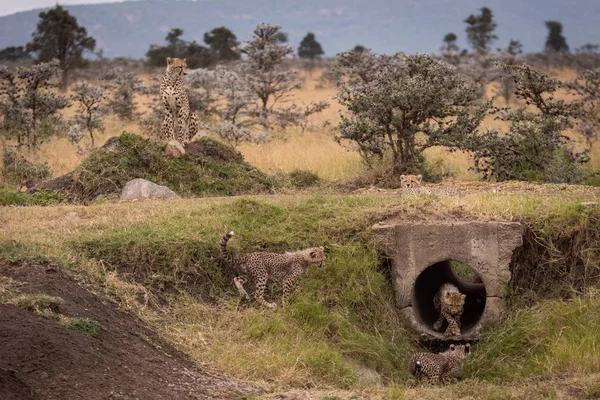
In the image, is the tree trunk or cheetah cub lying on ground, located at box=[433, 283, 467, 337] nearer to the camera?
cheetah cub lying on ground, located at box=[433, 283, 467, 337]

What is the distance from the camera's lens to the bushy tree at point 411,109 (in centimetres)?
1355

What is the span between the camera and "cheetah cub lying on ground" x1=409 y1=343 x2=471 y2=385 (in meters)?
8.70

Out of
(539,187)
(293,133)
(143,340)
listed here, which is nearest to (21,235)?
(143,340)

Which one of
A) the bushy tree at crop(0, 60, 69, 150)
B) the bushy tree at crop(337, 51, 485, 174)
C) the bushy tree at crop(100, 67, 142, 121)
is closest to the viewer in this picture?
the bushy tree at crop(337, 51, 485, 174)

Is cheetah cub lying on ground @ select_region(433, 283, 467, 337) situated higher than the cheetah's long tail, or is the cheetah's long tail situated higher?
the cheetah's long tail

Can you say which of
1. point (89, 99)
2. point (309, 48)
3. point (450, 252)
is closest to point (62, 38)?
point (89, 99)

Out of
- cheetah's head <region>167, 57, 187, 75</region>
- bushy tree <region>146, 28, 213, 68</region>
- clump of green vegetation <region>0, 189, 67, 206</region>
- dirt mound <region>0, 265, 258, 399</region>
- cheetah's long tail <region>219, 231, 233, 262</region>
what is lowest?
dirt mound <region>0, 265, 258, 399</region>

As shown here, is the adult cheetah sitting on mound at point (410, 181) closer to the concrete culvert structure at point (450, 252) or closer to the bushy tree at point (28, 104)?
the concrete culvert structure at point (450, 252)

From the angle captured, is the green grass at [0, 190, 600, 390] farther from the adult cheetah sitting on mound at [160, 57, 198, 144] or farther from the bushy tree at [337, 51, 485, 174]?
the adult cheetah sitting on mound at [160, 57, 198, 144]

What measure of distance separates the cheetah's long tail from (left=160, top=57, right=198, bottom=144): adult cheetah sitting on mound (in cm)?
530

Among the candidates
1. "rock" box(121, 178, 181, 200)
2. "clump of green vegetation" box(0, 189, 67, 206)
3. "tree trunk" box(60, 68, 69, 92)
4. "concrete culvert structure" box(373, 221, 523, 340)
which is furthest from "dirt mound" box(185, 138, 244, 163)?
"tree trunk" box(60, 68, 69, 92)

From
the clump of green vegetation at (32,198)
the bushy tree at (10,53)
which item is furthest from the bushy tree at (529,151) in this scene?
the bushy tree at (10,53)

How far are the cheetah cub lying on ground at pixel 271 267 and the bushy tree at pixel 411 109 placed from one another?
4752 mm

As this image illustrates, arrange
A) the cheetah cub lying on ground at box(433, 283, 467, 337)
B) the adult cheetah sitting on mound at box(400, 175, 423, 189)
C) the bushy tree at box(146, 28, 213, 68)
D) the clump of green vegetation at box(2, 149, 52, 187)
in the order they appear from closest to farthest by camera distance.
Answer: the cheetah cub lying on ground at box(433, 283, 467, 337) < the adult cheetah sitting on mound at box(400, 175, 423, 189) < the clump of green vegetation at box(2, 149, 52, 187) < the bushy tree at box(146, 28, 213, 68)
